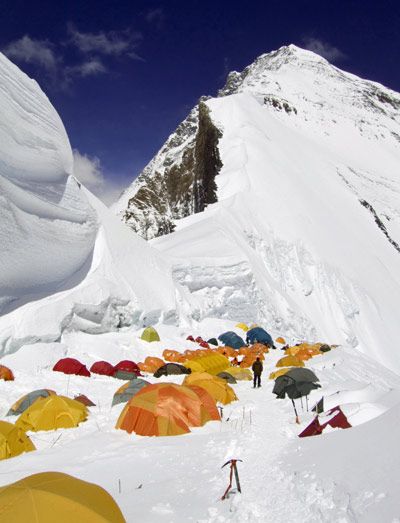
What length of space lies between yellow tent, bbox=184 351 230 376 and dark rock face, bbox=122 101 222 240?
32.7 metres

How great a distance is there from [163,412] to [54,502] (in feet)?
18.8

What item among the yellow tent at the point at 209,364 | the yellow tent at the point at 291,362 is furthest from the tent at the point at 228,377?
the yellow tent at the point at 291,362

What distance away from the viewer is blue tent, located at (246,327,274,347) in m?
29.6

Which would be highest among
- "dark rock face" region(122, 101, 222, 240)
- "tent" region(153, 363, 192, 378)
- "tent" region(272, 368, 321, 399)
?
"dark rock face" region(122, 101, 222, 240)

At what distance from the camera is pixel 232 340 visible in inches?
1099

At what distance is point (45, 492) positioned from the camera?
4.06 metres

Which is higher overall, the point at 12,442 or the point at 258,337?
the point at 12,442

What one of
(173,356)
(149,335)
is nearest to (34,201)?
(149,335)

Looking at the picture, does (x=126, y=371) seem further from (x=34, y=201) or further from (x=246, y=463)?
(x=246, y=463)

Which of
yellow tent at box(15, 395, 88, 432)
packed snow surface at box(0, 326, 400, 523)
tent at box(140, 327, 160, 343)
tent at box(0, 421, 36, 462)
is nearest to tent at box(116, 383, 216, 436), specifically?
packed snow surface at box(0, 326, 400, 523)

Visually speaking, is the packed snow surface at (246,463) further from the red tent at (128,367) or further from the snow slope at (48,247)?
the snow slope at (48,247)

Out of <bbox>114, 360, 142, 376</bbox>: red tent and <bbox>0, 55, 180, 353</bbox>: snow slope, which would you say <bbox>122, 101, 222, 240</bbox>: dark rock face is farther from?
<bbox>114, 360, 142, 376</bbox>: red tent

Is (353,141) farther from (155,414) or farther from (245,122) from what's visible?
(155,414)

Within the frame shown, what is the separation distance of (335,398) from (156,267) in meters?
18.3
